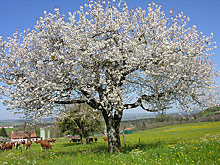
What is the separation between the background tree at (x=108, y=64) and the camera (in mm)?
11547

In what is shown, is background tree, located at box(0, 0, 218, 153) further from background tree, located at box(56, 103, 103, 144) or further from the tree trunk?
background tree, located at box(56, 103, 103, 144)

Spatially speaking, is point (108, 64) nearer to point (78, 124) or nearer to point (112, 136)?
point (112, 136)

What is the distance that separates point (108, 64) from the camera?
12.1 meters

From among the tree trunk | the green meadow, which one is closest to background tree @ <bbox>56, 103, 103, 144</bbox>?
the green meadow

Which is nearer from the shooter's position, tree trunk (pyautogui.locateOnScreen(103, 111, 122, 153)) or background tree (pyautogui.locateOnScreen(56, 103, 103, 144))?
tree trunk (pyautogui.locateOnScreen(103, 111, 122, 153))

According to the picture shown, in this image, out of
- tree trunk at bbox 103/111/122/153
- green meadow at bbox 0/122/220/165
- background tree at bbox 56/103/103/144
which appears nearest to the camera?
green meadow at bbox 0/122/220/165

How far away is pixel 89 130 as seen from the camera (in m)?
32.7

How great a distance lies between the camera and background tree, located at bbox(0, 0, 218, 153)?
1155 centimetres

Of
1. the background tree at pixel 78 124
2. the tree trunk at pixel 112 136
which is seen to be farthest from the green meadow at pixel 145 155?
the background tree at pixel 78 124

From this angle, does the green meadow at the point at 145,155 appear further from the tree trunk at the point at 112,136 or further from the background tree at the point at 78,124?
the background tree at the point at 78,124

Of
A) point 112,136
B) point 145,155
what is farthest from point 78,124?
point 145,155

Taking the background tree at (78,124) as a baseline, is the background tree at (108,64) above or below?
above

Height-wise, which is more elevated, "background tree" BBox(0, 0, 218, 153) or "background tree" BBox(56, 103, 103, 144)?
"background tree" BBox(0, 0, 218, 153)

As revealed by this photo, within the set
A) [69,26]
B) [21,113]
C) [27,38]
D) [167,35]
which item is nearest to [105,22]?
[69,26]
